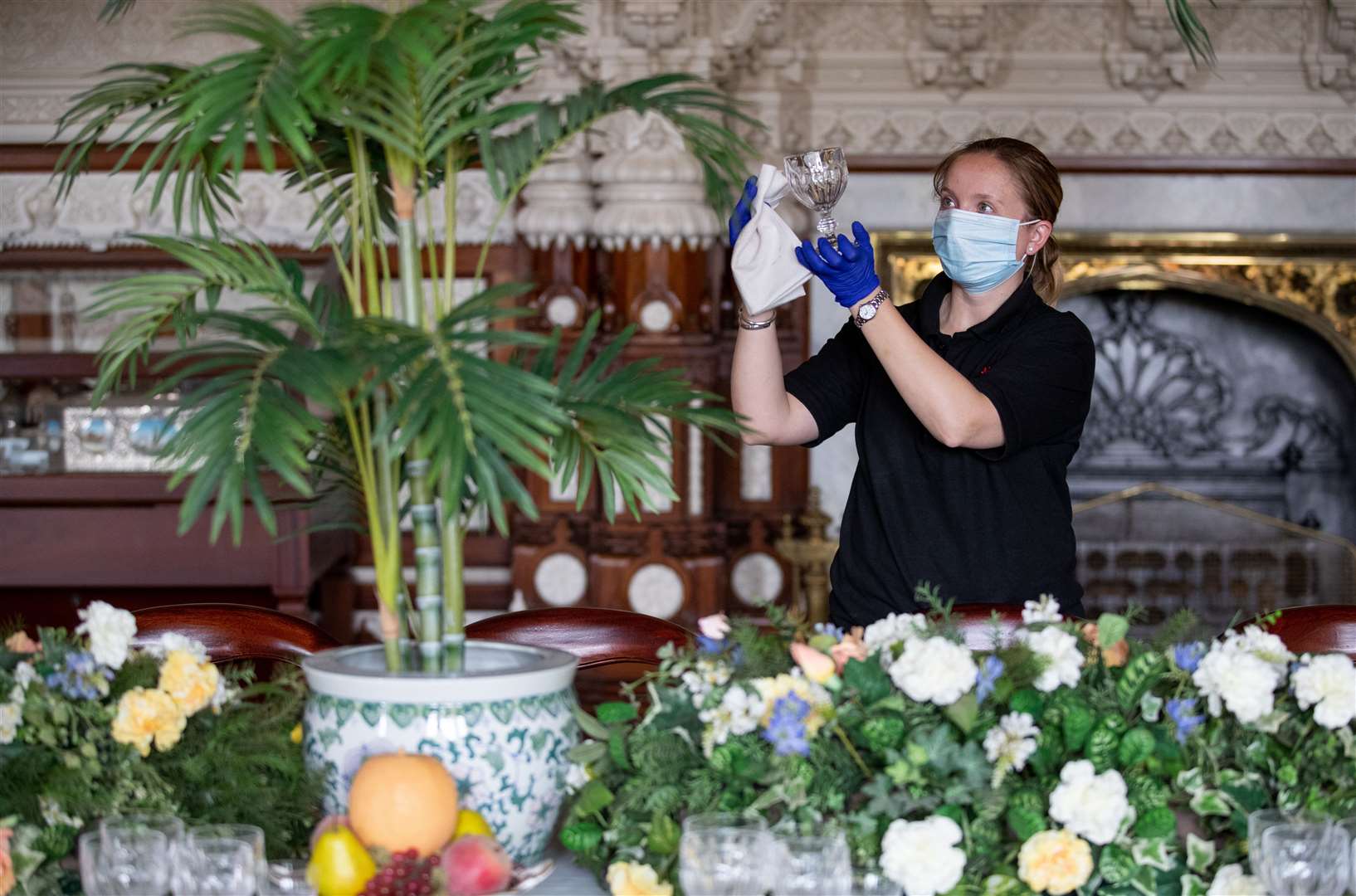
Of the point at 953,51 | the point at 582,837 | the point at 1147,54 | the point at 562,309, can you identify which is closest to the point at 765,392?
the point at 582,837

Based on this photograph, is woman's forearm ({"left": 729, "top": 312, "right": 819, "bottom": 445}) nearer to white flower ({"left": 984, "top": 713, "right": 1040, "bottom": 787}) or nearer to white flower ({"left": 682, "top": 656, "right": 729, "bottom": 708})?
white flower ({"left": 682, "top": 656, "right": 729, "bottom": 708})

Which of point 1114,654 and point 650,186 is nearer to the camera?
point 1114,654

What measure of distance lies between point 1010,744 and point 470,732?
0.52 meters

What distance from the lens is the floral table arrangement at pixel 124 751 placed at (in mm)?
1462

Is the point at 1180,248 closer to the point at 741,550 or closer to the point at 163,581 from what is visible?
the point at 741,550

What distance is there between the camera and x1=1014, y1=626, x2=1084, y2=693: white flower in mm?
1472

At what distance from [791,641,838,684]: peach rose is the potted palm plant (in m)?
0.22

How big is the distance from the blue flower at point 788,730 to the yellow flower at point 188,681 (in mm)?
615

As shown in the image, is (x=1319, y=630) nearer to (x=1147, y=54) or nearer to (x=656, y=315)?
(x=656, y=315)

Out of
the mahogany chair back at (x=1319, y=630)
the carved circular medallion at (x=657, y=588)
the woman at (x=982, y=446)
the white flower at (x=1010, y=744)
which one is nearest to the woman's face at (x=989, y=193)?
the woman at (x=982, y=446)

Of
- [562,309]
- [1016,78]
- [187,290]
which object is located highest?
[1016,78]

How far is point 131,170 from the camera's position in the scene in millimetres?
4762

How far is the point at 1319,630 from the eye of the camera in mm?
2115

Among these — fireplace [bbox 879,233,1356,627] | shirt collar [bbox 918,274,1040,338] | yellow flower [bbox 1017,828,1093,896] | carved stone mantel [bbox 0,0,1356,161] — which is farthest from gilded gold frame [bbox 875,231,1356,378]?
yellow flower [bbox 1017,828,1093,896]
